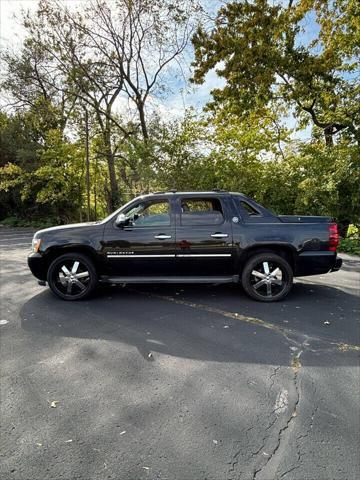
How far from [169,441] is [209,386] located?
0.69m

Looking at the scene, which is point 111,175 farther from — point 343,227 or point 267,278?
point 267,278

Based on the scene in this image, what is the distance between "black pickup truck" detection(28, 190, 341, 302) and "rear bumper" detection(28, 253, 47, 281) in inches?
0.6

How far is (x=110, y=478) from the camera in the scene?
173 centimetres

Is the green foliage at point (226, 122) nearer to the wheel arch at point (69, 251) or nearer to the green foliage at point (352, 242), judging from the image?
the green foliage at point (352, 242)

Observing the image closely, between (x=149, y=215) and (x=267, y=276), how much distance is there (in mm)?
2174

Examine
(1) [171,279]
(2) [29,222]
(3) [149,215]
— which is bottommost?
(1) [171,279]

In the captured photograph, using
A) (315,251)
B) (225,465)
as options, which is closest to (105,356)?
(225,465)

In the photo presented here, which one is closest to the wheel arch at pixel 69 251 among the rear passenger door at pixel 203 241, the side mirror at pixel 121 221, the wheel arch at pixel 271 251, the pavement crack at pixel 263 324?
the side mirror at pixel 121 221

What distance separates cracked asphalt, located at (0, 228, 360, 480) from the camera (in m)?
1.84

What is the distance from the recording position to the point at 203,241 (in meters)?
4.76

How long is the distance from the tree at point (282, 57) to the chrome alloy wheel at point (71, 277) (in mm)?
8804

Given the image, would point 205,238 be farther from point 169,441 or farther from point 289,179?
point 289,179

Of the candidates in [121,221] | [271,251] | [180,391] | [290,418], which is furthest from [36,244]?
[290,418]

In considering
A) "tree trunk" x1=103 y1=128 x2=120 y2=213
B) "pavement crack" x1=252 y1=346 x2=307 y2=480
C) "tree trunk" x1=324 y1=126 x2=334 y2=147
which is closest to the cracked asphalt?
"pavement crack" x1=252 y1=346 x2=307 y2=480
